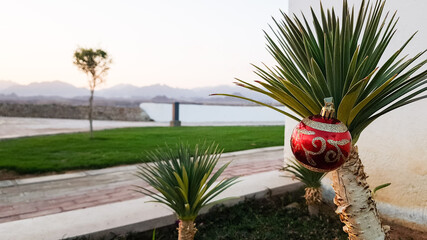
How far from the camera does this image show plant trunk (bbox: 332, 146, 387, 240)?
1400mm

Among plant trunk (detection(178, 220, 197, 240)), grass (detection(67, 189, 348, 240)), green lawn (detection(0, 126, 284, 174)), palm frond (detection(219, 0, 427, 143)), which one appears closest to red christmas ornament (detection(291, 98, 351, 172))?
palm frond (detection(219, 0, 427, 143))

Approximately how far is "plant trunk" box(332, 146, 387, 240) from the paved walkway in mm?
2559

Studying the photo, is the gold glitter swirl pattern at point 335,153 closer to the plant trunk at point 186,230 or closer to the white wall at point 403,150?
the plant trunk at point 186,230

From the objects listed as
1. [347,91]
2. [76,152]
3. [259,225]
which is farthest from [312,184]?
[76,152]

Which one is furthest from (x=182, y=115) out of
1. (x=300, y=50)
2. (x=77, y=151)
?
(x=300, y=50)

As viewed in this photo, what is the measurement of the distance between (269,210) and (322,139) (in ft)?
5.81

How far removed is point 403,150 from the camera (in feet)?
8.36

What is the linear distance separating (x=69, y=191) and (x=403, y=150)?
3.57 m

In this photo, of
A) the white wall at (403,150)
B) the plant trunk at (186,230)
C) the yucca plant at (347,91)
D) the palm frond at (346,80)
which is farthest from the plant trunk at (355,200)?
the white wall at (403,150)

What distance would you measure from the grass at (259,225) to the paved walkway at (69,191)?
1277mm

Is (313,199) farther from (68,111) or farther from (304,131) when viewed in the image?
(68,111)

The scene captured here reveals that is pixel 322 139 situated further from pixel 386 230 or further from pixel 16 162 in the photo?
pixel 16 162

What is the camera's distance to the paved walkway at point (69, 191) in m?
3.04

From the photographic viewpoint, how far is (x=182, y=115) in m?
18.2
